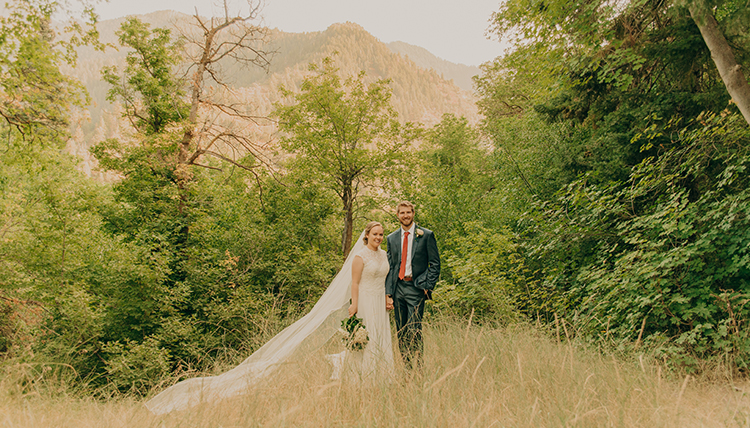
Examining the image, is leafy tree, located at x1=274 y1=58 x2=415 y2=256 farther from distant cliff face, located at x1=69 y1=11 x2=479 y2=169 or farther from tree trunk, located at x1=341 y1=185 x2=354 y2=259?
distant cliff face, located at x1=69 y1=11 x2=479 y2=169

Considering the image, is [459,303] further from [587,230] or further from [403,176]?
[403,176]

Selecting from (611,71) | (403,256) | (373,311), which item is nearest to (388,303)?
(373,311)

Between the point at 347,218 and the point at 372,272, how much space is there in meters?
11.2

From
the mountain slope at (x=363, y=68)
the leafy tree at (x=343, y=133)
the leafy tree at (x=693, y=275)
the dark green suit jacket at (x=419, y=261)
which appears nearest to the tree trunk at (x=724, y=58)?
the leafy tree at (x=693, y=275)

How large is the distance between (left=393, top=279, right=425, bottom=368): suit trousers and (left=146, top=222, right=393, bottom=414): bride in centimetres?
15

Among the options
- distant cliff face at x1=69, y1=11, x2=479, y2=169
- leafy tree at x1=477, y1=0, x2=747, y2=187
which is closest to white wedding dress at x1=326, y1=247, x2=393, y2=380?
leafy tree at x1=477, y1=0, x2=747, y2=187

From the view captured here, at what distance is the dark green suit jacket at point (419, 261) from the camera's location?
13.4 ft

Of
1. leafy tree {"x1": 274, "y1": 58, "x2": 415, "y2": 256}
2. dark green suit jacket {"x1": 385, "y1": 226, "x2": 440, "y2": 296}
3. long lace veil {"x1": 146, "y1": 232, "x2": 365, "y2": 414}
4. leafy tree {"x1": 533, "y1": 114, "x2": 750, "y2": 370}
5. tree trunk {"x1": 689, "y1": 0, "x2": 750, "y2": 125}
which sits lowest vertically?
leafy tree {"x1": 533, "y1": 114, "x2": 750, "y2": 370}

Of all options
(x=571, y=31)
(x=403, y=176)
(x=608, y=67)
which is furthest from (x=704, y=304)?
(x=403, y=176)

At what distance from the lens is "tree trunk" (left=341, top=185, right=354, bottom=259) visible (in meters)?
14.9

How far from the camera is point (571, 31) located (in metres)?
7.47

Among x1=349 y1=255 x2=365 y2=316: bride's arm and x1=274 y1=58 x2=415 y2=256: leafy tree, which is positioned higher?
x1=274 y1=58 x2=415 y2=256: leafy tree

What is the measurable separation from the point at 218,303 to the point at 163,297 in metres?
1.41

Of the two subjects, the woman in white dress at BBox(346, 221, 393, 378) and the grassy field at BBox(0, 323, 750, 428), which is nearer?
the grassy field at BBox(0, 323, 750, 428)
